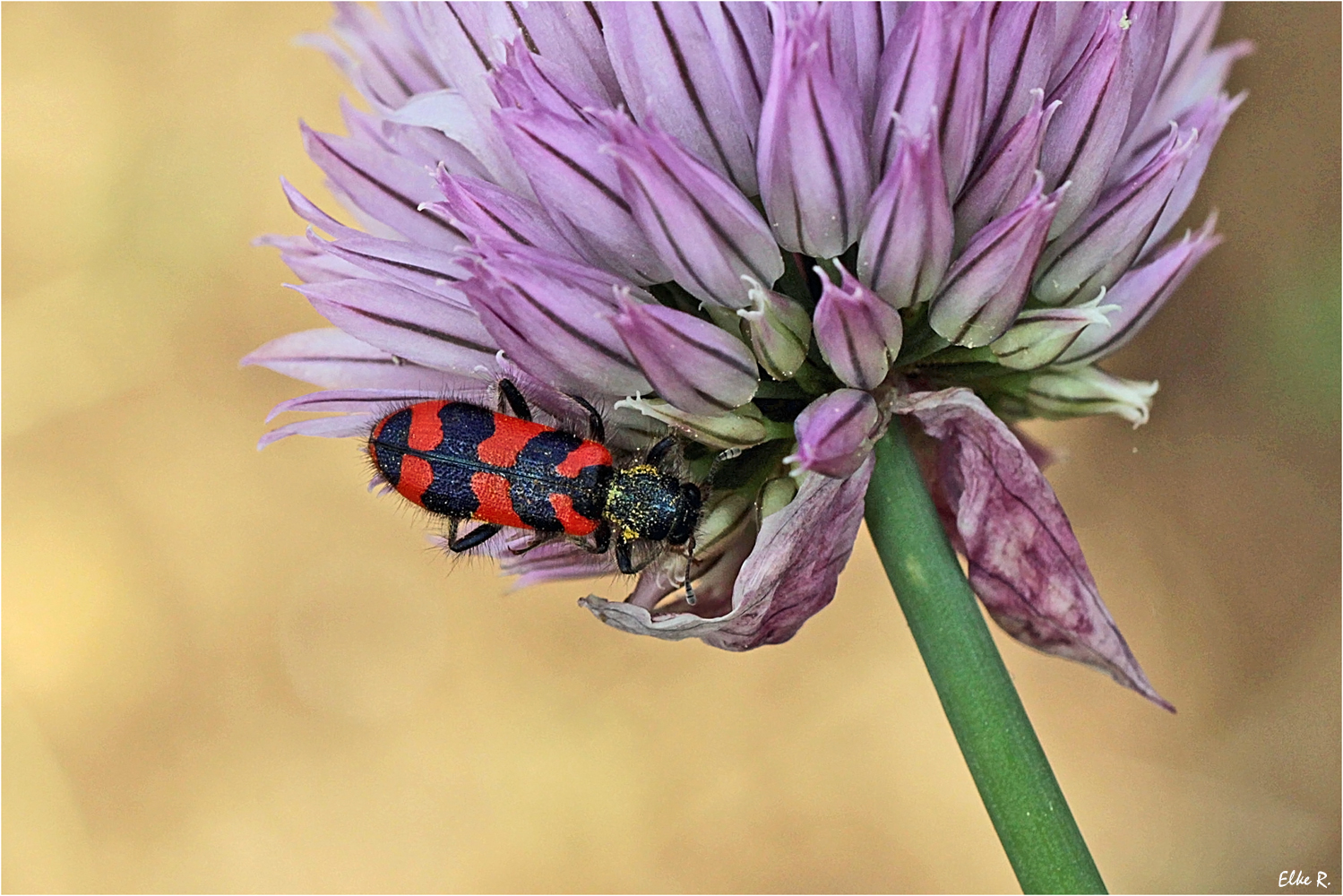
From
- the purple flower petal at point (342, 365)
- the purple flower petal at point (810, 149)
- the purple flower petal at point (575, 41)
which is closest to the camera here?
the purple flower petal at point (810, 149)

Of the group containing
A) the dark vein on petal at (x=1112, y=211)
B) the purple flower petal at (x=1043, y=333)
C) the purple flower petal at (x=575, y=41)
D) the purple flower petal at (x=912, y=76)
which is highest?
the purple flower petal at (x=575, y=41)

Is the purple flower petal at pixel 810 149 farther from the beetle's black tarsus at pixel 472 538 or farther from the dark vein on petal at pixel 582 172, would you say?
the beetle's black tarsus at pixel 472 538

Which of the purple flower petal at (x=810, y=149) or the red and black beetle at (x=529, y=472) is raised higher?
the purple flower petal at (x=810, y=149)

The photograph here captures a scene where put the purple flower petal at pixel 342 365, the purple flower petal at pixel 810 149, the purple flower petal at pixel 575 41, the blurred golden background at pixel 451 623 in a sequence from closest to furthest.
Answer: the purple flower petal at pixel 810 149, the purple flower petal at pixel 575 41, the purple flower petal at pixel 342 365, the blurred golden background at pixel 451 623

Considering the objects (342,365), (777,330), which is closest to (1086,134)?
(777,330)

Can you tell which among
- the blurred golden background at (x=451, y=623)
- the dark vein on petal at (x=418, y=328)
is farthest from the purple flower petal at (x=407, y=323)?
the blurred golden background at (x=451, y=623)

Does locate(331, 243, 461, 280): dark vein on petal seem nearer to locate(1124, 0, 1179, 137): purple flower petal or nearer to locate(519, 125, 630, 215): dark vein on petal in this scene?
locate(519, 125, 630, 215): dark vein on petal

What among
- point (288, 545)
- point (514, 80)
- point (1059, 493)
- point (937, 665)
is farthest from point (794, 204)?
point (288, 545)
